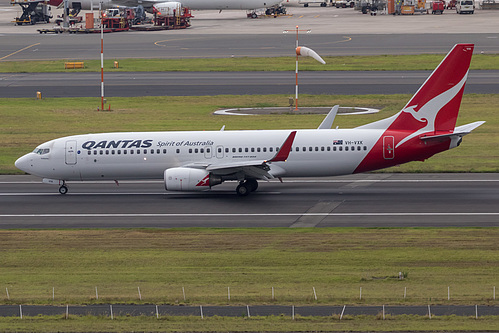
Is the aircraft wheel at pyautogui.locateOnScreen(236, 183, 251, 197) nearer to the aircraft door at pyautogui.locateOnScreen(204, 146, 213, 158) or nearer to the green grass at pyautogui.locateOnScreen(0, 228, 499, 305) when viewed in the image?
the aircraft door at pyautogui.locateOnScreen(204, 146, 213, 158)

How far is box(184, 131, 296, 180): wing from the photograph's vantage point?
43219 mm

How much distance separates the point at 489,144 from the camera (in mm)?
59188

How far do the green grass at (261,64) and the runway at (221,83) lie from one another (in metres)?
2.53

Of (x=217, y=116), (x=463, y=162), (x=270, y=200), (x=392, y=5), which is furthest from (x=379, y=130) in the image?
(x=392, y=5)

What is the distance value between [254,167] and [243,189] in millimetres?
2231

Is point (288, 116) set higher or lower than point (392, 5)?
lower

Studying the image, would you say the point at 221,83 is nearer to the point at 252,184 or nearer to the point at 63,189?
the point at 63,189

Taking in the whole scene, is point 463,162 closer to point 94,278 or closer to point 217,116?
point 217,116

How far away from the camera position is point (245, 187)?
46344mm

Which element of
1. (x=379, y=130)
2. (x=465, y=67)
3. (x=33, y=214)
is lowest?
(x=33, y=214)

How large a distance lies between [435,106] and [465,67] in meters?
2.81

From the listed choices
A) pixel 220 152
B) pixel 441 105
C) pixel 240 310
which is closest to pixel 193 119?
pixel 220 152

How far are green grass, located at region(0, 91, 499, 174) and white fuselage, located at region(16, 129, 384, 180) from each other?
27.9 ft

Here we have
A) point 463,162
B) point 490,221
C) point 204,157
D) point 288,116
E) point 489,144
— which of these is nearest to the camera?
point 490,221
